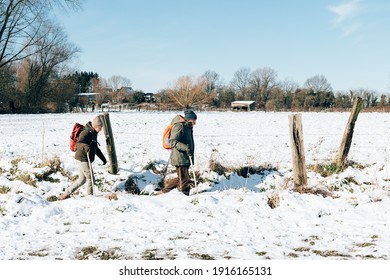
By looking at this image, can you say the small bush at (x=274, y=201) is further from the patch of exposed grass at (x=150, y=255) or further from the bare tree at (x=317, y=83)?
the bare tree at (x=317, y=83)

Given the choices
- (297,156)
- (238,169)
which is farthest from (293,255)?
(238,169)

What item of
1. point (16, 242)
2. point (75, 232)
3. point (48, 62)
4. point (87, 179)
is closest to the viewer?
point (16, 242)

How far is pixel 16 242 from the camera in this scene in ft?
16.4

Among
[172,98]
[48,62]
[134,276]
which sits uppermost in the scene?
[48,62]

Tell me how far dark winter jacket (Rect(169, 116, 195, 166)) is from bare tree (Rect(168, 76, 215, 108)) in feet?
185

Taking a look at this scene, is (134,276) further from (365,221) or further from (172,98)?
(172,98)

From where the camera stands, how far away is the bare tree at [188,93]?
66.3 meters

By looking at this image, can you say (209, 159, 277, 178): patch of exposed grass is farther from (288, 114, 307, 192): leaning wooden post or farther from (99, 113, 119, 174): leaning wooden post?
(99, 113, 119, 174): leaning wooden post

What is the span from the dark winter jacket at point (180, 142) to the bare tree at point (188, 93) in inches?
2215

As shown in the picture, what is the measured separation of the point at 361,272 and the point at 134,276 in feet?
8.27

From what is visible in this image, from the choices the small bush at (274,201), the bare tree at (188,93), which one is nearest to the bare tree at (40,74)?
the bare tree at (188,93)

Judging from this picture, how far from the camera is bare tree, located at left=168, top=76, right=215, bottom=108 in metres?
66.3

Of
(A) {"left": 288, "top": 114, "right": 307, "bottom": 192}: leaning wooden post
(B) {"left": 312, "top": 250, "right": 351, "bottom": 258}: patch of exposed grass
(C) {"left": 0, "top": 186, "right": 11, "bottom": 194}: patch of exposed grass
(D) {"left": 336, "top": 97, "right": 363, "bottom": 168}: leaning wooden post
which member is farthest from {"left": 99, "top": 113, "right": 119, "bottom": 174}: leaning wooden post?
(B) {"left": 312, "top": 250, "right": 351, "bottom": 258}: patch of exposed grass

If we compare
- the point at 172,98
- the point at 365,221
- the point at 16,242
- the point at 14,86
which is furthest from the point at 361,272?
the point at 172,98
